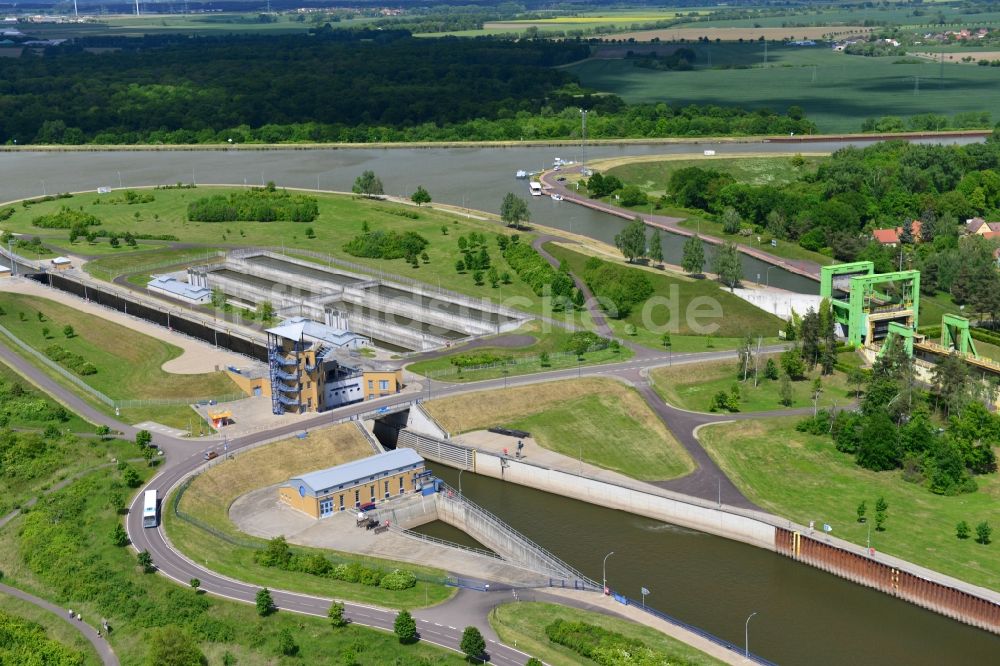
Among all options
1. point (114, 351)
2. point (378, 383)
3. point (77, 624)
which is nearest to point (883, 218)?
point (378, 383)

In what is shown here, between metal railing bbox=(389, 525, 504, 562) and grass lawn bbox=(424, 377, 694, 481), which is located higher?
grass lawn bbox=(424, 377, 694, 481)

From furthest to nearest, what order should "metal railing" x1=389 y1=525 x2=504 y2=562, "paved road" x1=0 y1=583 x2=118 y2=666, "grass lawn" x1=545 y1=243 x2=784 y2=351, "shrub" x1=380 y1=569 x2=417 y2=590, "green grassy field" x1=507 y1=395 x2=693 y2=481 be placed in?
"grass lawn" x1=545 y1=243 x2=784 y2=351 < "green grassy field" x1=507 y1=395 x2=693 y2=481 < "metal railing" x1=389 y1=525 x2=504 y2=562 < "shrub" x1=380 y1=569 x2=417 y2=590 < "paved road" x1=0 y1=583 x2=118 y2=666

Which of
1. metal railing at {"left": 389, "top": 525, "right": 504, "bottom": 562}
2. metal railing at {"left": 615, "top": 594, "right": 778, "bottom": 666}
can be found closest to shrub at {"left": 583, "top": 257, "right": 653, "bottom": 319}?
metal railing at {"left": 389, "top": 525, "right": 504, "bottom": 562}

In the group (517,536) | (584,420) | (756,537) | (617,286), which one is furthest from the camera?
(617,286)

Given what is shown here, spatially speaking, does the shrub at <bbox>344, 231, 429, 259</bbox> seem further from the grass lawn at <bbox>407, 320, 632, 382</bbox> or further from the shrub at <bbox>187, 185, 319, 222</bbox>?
the grass lawn at <bbox>407, 320, 632, 382</bbox>

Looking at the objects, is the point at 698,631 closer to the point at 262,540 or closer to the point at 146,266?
the point at 262,540

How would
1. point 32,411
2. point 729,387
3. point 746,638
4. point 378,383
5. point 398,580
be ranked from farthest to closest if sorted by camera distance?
point 729,387, point 378,383, point 32,411, point 398,580, point 746,638

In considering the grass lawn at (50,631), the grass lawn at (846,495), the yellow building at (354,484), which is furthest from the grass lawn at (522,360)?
the grass lawn at (50,631)
